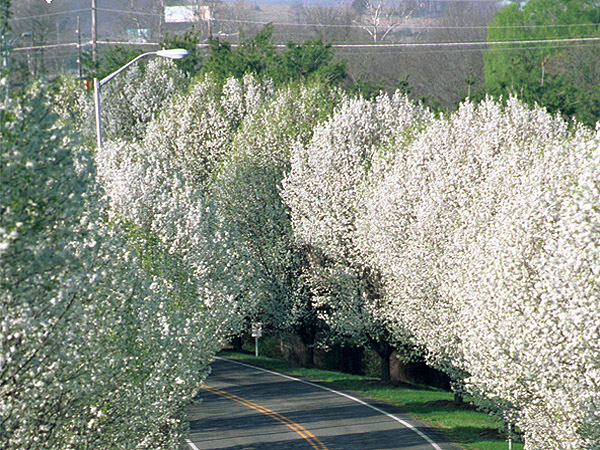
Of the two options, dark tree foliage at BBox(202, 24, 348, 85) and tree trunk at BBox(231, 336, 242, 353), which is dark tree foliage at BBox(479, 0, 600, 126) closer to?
dark tree foliage at BBox(202, 24, 348, 85)

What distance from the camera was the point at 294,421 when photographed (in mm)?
32500

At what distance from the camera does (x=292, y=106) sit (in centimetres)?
5003

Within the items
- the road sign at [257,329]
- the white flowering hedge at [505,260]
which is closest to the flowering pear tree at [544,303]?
the white flowering hedge at [505,260]

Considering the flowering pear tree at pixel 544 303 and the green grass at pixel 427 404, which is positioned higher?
the flowering pear tree at pixel 544 303

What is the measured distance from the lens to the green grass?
101ft

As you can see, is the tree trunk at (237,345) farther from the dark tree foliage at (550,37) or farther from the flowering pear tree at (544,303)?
the dark tree foliage at (550,37)

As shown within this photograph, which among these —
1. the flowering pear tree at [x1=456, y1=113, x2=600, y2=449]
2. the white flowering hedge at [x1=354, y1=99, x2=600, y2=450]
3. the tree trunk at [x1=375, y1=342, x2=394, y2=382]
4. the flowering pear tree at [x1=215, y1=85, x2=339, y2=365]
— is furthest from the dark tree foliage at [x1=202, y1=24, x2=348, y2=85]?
the flowering pear tree at [x1=456, y1=113, x2=600, y2=449]

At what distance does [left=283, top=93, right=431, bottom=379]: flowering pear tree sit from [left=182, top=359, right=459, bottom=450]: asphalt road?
3665 mm

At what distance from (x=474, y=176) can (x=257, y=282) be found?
42.2 feet

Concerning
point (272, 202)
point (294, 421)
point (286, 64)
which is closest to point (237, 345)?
point (272, 202)

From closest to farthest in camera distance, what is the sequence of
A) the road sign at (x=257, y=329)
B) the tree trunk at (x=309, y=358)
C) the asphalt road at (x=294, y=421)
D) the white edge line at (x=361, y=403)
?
the asphalt road at (x=294, y=421)
the white edge line at (x=361, y=403)
the road sign at (x=257, y=329)
the tree trunk at (x=309, y=358)

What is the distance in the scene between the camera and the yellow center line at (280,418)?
97.1 feet

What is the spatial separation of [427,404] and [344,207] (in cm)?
1001

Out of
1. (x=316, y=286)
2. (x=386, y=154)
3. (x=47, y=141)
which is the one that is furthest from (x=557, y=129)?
(x=47, y=141)
